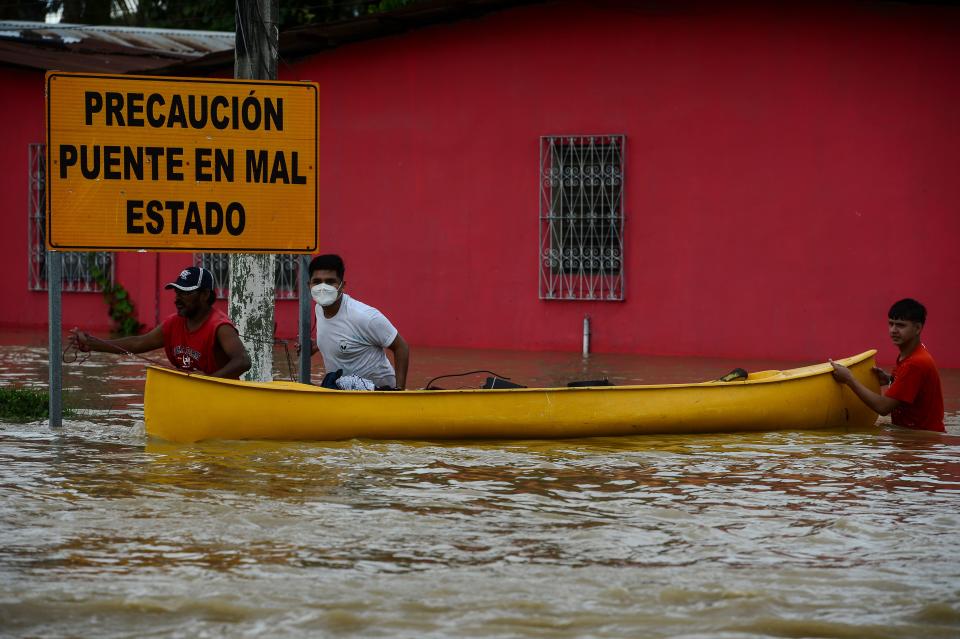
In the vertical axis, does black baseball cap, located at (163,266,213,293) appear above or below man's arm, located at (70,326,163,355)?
above

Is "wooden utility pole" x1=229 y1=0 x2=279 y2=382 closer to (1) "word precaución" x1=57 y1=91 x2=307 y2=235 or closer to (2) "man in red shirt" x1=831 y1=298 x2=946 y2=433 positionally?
(1) "word precaución" x1=57 y1=91 x2=307 y2=235

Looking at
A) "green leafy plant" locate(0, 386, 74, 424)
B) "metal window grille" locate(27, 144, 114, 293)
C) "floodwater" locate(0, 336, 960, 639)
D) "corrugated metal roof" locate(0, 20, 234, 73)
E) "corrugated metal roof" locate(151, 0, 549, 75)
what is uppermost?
"corrugated metal roof" locate(0, 20, 234, 73)

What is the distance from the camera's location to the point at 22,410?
35.0 feet

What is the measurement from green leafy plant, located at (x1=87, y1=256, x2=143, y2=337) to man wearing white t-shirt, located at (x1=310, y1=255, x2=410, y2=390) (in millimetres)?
10035

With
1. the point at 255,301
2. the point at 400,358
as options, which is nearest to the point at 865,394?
the point at 400,358

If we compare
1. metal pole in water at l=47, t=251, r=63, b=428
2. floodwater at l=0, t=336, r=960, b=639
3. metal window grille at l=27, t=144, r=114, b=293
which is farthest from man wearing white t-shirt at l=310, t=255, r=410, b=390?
metal window grille at l=27, t=144, r=114, b=293

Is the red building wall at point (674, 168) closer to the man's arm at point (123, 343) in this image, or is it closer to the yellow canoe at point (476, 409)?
the yellow canoe at point (476, 409)

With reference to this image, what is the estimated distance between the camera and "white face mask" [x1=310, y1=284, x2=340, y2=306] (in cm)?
963

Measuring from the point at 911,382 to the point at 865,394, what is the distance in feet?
1.13

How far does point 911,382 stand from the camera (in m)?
9.55

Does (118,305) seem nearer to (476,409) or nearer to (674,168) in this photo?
(674,168)

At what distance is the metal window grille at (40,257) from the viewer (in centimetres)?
1995

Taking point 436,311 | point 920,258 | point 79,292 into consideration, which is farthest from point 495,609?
point 79,292

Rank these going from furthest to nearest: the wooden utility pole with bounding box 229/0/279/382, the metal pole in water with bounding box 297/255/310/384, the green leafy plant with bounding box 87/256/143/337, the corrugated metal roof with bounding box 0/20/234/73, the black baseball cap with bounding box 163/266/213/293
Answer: the corrugated metal roof with bounding box 0/20/234/73 → the green leafy plant with bounding box 87/256/143/337 → the wooden utility pole with bounding box 229/0/279/382 → the metal pole in water with bounding box 297/255/310/384 → the black baseball cap with bounding box 163/266/213/293
